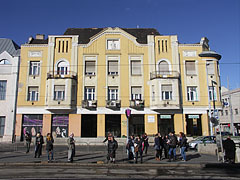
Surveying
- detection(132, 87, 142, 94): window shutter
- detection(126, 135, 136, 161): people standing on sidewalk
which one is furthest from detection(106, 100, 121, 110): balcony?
detection(126, 135, 136, 161): people standing on sidewalk

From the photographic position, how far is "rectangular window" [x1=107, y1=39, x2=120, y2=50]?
29938 millimetres

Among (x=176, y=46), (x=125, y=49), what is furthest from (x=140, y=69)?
(x=176, y=46)

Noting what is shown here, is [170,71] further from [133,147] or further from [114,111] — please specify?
[133,147]

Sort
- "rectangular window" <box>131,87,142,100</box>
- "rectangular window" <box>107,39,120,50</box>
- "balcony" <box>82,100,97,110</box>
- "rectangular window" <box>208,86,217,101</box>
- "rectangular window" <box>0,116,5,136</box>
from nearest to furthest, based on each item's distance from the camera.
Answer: "balcony" <box>82,100,97,110</box> → "rectangular window" <box>0,116,5,136</box> → "rectangular window" <box>208,86,217,101</box> → "rectangular window" <box>131,87,142,100</box> → "rectangular window" <box>107,39,120,50</box>

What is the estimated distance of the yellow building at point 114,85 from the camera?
27562 mm

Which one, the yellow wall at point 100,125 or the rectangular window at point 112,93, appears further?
the rectangular window at point 112,93

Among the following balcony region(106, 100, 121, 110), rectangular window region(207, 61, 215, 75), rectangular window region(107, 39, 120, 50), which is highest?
rectangular window region(107, 39, 120, 50)

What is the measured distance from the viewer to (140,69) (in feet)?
96.5

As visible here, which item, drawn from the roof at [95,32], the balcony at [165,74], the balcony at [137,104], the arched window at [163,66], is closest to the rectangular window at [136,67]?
the balcony at [165,74]

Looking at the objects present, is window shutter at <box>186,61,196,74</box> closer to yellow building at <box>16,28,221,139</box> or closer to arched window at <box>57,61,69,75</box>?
yellow building at <box>16,28,221,139</box>

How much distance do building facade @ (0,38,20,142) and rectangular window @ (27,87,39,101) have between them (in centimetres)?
181

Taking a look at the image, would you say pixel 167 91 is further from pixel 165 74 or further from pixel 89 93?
pixel 89 93

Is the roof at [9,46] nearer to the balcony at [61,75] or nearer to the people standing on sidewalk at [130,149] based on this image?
the balcony at [61,75]

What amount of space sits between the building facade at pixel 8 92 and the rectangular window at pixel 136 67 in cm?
1565
